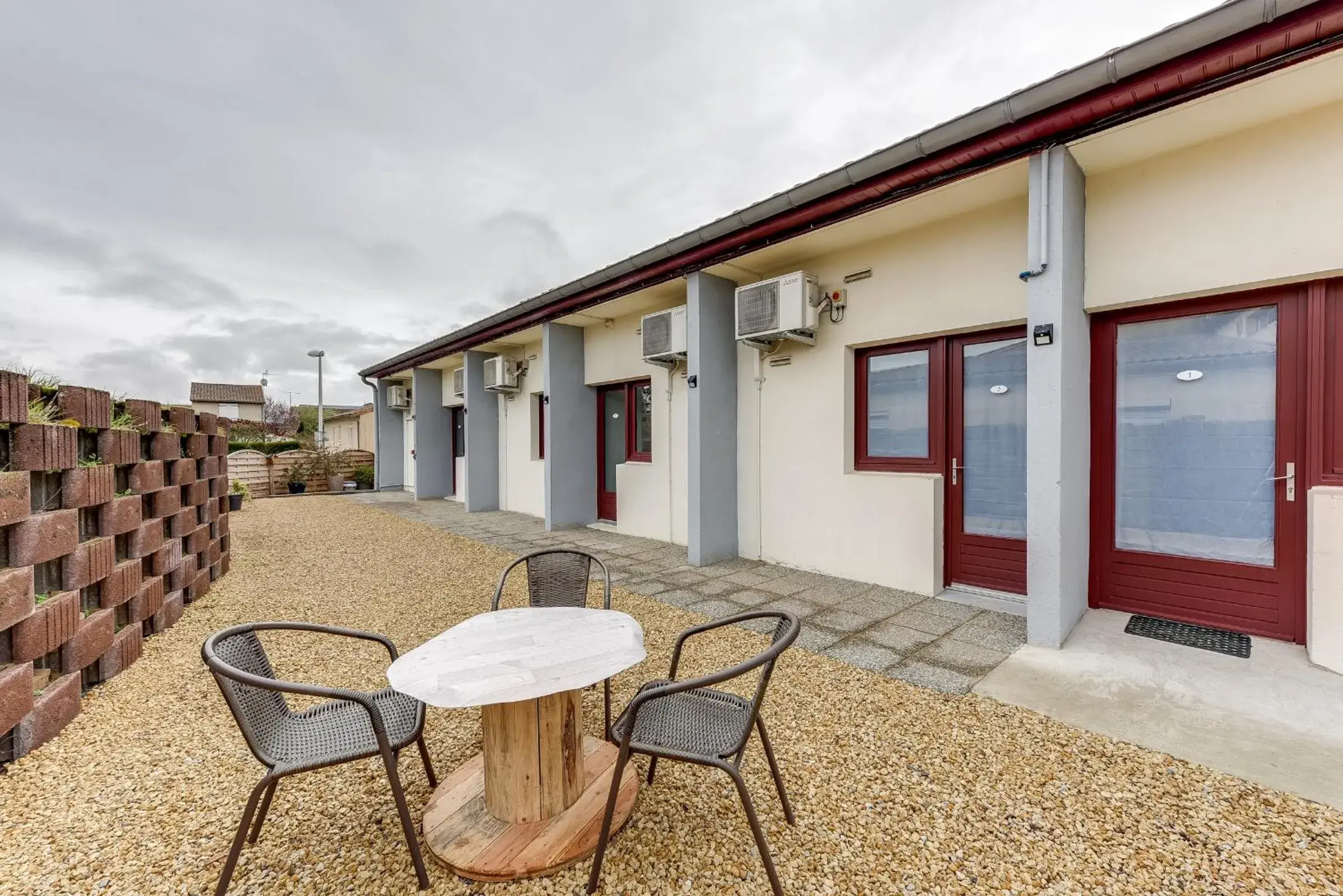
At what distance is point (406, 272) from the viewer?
12539 millimetres

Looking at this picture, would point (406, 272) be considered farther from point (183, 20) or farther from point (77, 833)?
point (77, 833)

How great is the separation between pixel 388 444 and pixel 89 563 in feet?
39.6

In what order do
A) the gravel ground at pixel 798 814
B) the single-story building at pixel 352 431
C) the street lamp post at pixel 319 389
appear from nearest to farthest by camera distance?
the gravel ground at pixel 798 814, the single-story building at pixel 352 431, the street lamp post at pixel 319 389

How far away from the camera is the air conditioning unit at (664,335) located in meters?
5.98

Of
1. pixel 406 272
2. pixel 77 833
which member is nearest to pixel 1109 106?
pixel 77 833

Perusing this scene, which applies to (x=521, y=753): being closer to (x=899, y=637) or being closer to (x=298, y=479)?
(x=899, y=637)

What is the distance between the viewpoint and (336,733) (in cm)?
175

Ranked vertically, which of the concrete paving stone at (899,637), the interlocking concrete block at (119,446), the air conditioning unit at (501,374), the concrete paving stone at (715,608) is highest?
the air conditioning unit at (501,374)

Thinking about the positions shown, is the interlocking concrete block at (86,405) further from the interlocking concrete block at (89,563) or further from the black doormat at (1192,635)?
the black doormat at (1192,635)

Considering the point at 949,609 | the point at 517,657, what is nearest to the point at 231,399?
the point at 517,657

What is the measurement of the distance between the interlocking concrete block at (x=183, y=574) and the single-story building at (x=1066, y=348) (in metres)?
4.25

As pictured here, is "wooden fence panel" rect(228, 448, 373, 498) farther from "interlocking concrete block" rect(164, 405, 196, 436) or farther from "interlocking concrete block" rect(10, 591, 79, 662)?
"interlocking concrete block" rect(10, 591, 79, 662)

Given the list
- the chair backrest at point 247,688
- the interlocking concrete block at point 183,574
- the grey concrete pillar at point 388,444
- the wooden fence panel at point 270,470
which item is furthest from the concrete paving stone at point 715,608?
the wooden fence panel at point 270,470

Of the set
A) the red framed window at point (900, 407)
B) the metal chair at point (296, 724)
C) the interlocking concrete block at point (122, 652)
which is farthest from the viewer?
the red framed window at point (900, 407)
